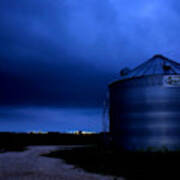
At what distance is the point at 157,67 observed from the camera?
2561 cm

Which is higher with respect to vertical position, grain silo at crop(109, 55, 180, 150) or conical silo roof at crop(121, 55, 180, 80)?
conical silo roof at crop(121, 55, 180, 80)

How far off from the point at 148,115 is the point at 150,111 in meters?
0.44

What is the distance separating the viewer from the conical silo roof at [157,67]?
80.9 ft

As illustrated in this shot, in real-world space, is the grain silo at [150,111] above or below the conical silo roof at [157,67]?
below

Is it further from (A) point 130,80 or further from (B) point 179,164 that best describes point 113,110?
(B) point 179,164

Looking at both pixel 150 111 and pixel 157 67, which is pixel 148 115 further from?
pixel 157 67

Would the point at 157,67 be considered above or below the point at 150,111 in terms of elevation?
above

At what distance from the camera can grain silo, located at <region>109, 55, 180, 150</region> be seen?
69.6 ft

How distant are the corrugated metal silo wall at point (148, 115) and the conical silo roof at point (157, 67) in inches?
75.8

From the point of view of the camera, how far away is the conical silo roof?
24.7m

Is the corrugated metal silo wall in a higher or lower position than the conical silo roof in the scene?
lower

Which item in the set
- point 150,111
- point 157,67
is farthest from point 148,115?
point 157,67

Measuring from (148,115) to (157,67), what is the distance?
6.44 metres

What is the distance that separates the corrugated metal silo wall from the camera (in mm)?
21156
